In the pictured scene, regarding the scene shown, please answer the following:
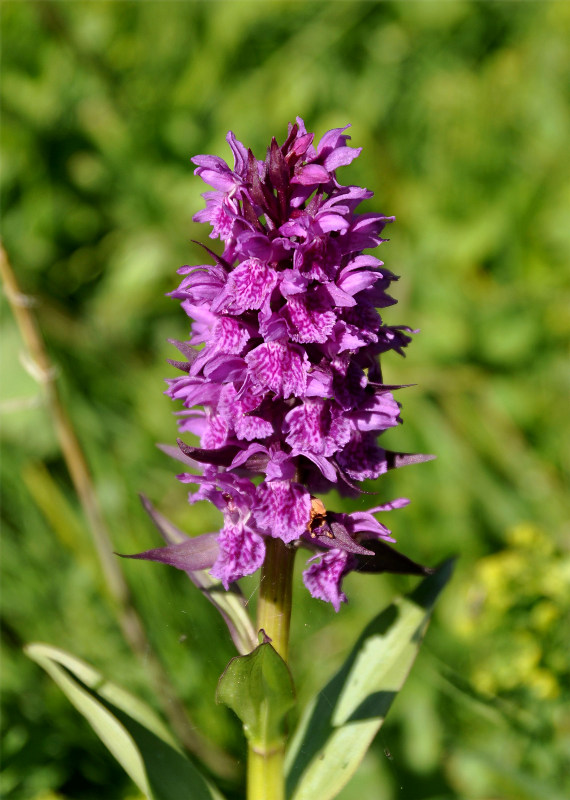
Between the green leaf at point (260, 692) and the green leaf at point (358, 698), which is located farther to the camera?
the green leaf at point (358, 698)

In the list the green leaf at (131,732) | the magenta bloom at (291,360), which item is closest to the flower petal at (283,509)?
the magenta bloom at (291,360)

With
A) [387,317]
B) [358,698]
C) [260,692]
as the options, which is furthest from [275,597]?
[387,317]

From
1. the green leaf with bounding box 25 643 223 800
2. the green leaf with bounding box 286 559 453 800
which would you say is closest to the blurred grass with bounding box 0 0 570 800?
the green leaf with bounding box 286 559 453 800

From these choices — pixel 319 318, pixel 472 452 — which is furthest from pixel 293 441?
pixel 472 452

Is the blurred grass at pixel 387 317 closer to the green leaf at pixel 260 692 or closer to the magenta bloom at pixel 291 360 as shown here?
the green leaf at pixel 260 692

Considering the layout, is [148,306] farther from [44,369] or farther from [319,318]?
[319,318]

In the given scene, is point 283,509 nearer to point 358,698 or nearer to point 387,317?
point 358,698

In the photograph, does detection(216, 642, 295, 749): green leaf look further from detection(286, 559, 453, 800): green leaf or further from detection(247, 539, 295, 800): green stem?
detection(286, 559, 453, 800): green leaf
